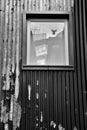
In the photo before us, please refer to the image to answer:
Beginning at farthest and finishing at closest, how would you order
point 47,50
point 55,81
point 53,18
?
point 53,18, point 47,50, point 55,81

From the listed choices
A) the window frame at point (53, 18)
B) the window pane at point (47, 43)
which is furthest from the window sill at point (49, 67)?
the window pane at point (47, 43)

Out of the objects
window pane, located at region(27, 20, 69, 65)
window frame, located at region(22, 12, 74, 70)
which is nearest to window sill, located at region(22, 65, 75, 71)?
window frame, located at region(22, 12, 74, 70)

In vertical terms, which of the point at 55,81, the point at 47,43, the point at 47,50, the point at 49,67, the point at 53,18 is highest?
the point at 53,18

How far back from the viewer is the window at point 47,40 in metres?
4.95

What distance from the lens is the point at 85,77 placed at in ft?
15.7

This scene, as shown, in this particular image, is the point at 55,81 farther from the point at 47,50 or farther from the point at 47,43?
the point at 47,43

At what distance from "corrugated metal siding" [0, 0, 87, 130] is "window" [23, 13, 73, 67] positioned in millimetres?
162

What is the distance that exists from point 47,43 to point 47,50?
16 cm

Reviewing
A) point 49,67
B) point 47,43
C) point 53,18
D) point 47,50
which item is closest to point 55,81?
point 49,67

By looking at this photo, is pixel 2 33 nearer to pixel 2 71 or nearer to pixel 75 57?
pixel 2 71

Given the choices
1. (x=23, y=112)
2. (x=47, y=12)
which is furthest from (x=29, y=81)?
(x=47, y=12)

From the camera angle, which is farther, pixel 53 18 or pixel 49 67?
pixel 53 18

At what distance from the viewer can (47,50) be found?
504cm

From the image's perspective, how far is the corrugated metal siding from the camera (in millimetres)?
4559
